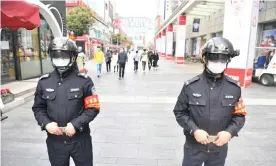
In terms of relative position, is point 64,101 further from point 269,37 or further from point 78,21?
point 78,21

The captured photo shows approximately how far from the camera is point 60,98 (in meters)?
2.15

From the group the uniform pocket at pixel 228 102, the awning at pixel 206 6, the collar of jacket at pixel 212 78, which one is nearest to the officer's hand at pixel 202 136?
the uniform pocket at pixel 228 102

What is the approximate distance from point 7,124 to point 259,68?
11.1 m

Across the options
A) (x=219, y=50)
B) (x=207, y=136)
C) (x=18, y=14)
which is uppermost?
(x=18, y=14)

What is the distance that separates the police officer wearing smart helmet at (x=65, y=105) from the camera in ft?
7.06

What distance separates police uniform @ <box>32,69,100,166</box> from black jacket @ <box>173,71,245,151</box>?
34.1 inches

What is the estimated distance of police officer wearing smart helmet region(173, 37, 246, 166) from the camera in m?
2.02

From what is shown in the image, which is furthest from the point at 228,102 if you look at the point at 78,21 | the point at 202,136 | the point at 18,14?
the point at 78,21

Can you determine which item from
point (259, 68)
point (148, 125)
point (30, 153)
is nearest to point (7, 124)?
point (30, 153)

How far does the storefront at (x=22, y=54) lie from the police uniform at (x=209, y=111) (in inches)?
362

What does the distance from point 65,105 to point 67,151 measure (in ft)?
1.46

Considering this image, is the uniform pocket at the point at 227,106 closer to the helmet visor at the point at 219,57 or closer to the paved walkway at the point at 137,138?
the helmet visor at the point at 219,57

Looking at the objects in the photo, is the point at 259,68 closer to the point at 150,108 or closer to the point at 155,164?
the point at 150,108

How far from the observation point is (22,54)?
1068 cm
